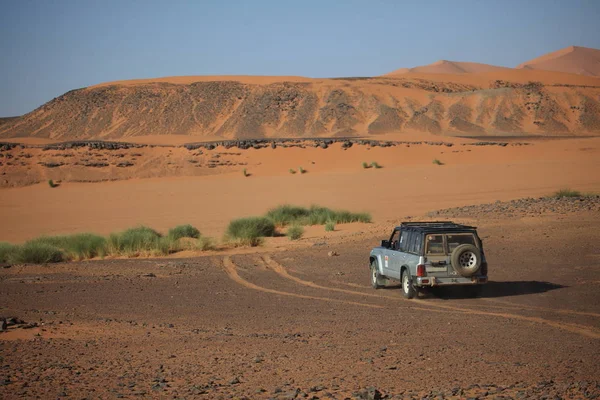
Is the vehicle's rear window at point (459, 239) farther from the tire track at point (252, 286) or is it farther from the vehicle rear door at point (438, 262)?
the tire track at point (252, 286)

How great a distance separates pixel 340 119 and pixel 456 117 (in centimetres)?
1507

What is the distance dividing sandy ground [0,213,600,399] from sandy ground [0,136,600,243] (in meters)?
12.2

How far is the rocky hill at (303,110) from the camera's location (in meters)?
90.9

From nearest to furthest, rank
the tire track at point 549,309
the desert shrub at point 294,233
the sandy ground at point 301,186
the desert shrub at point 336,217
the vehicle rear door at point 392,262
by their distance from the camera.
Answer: the tire track at point 549,309 < the vehicle rear door at point 392,262 < the desert shrub at point 294,233 < the desert shrub at point 336,217 < the sandy ground at point 301,186

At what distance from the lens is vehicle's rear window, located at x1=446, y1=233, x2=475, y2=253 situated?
1402 centimetres

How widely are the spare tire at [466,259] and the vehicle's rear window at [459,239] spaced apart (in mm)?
389

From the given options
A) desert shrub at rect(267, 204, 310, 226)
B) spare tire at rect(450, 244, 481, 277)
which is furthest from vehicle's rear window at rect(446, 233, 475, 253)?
desert shrub at rect(267, 204, 310, 226)

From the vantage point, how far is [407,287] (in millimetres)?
14359

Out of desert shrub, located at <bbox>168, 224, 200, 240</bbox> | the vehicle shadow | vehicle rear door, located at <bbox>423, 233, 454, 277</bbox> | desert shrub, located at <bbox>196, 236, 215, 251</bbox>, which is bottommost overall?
the vehicle shadow

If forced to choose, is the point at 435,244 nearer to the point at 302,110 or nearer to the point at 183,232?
the point at 183,232

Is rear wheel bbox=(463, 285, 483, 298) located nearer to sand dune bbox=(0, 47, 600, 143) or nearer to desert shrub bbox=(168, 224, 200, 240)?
desert shrub bbox=(168, 224, 200, 240)

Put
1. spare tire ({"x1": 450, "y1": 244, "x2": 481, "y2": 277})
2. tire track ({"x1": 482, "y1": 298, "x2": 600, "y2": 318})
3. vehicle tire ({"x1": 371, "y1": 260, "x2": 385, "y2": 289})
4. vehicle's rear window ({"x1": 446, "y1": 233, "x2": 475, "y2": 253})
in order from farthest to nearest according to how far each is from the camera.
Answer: vehicle tire ({"x1": 371, "y1": 260, "x2": 385, "y2": 289}) → vehicle's rear window ({"x1": 446, "y1": 233, "x2": 475, "y2": 253}) → spare tire ({"x1": 450, "y1": 244, "x2": 481, "y2": 277}) → tire track ({"x1": 482, "y1": 298, "x2": 600, "y2": 318})

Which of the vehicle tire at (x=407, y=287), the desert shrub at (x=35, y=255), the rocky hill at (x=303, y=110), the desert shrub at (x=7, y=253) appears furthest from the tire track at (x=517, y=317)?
the rocky hill at (x=303, y=110)

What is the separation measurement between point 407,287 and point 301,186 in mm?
30569
